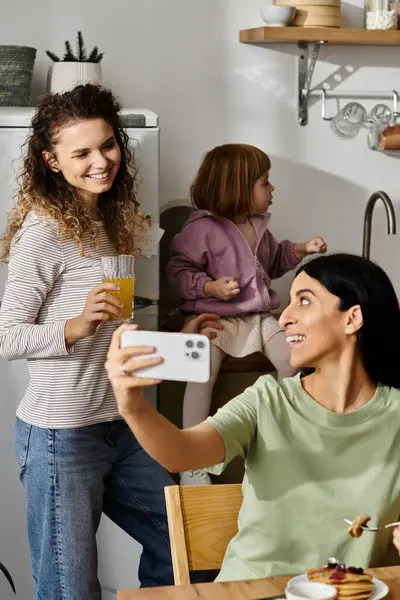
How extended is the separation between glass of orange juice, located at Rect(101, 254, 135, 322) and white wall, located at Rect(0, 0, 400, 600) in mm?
1037

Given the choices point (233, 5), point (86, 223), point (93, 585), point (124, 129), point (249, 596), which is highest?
point (233, 5)

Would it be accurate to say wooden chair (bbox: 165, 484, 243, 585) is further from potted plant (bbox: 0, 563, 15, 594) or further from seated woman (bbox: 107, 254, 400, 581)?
potted plant (bbox: 0, 563, 15, 594)

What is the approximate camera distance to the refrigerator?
2.56 m

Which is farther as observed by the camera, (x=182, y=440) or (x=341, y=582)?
(x=182, y=440)

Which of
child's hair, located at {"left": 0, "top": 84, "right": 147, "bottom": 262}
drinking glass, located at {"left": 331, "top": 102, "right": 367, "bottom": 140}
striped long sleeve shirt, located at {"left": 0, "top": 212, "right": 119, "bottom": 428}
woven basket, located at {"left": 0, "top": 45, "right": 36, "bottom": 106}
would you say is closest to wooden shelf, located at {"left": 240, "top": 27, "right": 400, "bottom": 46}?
drinking glass, located at {"left": 331, "top": 102, "right": 367, "bottom": 140}

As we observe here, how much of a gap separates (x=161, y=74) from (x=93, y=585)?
5.15ft

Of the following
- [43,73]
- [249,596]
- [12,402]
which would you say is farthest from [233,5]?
[249,596]

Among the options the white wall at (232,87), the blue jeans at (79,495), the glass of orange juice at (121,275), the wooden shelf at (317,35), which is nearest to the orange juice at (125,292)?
the glass of orange juice at (121,275)

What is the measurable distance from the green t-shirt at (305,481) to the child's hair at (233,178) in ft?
3.84

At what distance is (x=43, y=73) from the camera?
3008mm

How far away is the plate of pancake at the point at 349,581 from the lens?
4.27 feet

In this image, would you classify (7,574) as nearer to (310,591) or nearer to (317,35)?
(310,591)

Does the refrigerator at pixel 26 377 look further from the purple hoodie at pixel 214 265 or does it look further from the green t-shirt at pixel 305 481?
the green t-shirt at pixel 305 481

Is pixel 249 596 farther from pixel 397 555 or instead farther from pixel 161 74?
pixel 161 74
